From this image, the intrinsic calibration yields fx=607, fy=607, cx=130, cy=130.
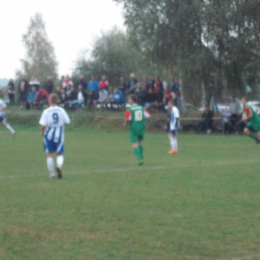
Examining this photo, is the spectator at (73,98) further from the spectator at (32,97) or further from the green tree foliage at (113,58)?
the green tree foliage at (113,58)

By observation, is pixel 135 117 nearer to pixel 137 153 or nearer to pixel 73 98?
pixel 137 153

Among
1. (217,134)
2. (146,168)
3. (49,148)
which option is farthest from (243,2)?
(49,148)

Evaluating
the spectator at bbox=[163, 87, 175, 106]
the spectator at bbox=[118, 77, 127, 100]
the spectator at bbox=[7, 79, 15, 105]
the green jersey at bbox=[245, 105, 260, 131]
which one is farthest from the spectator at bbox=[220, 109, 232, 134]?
Result: the spectator at bbox=[7, 79, 15, 105]

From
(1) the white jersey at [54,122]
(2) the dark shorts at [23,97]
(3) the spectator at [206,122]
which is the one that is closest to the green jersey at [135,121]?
(1) the white jersey at [54,122]

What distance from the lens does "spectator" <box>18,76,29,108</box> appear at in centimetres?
3553

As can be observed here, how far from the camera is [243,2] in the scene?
29.4 metres

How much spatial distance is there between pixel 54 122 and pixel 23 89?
24.3 metres

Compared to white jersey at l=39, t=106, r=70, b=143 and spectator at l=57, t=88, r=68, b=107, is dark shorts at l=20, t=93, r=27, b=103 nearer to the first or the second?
spectator at l=57, t=88, r=68, b=107

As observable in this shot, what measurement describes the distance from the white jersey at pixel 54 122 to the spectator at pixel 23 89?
23.5 meters

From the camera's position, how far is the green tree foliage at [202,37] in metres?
29.8

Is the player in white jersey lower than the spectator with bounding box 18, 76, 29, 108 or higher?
lower

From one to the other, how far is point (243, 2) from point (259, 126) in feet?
32.5

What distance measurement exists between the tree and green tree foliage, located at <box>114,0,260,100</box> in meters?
67.3

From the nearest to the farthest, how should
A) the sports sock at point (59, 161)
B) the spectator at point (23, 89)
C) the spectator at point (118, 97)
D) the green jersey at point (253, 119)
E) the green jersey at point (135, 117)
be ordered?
the sports sock at point (59, 161)
the green jersey at point (135, 117)
the green jersey at point (253, 119)
the spectator at point (118, 97)
the spectator at point (23, 89)
